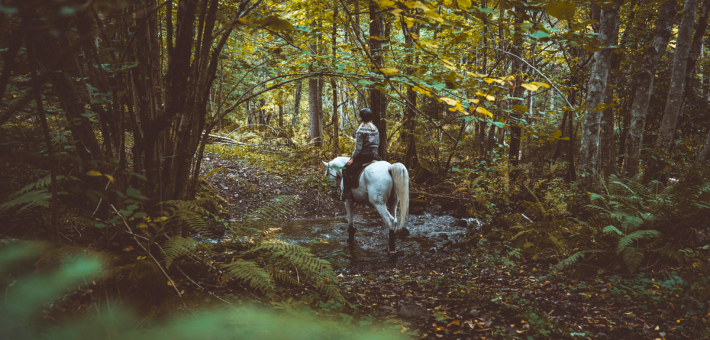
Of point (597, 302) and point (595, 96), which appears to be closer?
point (597, 302)

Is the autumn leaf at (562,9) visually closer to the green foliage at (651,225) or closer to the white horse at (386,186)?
the green foliage at (651,225)

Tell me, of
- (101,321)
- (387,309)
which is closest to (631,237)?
(387,309)

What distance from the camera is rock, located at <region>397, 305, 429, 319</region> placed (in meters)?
3.69

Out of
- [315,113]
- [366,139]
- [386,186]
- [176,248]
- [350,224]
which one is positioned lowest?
[350,224]

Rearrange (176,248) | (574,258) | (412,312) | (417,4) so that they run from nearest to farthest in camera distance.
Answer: (417,4) < (176,248) < (412,312) < (574,258)

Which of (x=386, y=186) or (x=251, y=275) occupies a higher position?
(x=386, y=186)

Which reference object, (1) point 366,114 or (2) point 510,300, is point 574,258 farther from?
(1) point 366,114

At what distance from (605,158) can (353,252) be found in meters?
6.89

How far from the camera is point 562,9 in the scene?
184cm

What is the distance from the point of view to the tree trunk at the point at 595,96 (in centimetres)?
636

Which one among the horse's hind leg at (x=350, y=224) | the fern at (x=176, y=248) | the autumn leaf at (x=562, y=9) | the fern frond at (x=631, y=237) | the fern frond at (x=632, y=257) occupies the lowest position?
the horse's hind leg at (x=350, y=224)

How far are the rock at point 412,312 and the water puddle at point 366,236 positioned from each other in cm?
217

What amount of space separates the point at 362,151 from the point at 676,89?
6915mm

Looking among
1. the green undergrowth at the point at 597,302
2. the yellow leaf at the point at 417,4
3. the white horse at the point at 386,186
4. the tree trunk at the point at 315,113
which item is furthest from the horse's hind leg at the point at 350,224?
the tree trunk at the point at 315,113
